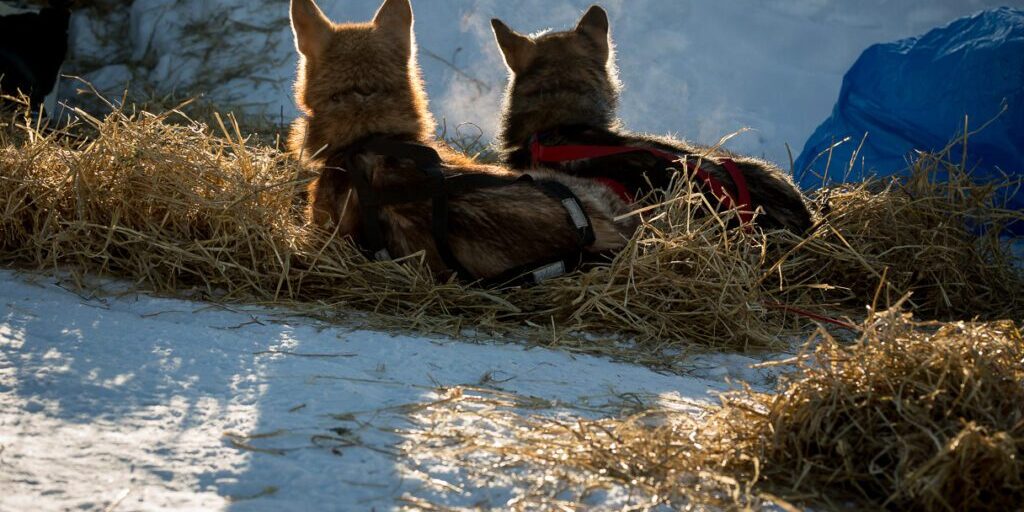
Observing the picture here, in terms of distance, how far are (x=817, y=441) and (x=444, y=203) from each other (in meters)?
1.86

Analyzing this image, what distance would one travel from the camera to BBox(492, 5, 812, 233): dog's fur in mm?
4203

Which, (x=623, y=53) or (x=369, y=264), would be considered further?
(x=623, y=53)

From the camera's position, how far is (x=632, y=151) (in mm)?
4219

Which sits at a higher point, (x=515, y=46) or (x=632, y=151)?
(x=515, y=46)

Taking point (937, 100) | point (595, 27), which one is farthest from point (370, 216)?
point (937, 100)

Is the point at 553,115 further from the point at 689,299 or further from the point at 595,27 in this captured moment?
the point at 689,299

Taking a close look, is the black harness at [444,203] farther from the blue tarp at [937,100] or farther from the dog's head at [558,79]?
the blue tarp at [937,100]

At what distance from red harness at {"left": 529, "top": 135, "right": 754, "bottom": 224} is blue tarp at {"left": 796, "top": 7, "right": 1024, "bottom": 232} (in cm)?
142

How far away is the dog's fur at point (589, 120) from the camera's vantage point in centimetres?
420

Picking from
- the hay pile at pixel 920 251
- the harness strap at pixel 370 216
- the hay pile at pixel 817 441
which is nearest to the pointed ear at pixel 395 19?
the harness strap at pixel 370 216

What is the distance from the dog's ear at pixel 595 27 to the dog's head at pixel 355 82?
3.83 ft

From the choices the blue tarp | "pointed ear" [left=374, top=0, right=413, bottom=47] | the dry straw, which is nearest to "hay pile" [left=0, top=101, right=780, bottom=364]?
the dry straw

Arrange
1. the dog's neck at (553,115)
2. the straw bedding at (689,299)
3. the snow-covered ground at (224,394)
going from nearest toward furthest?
the snow-covered ground at (224,394) → the straw bedding at (689,299) → the dog's neck at (553,115)

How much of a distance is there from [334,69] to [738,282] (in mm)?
1904
